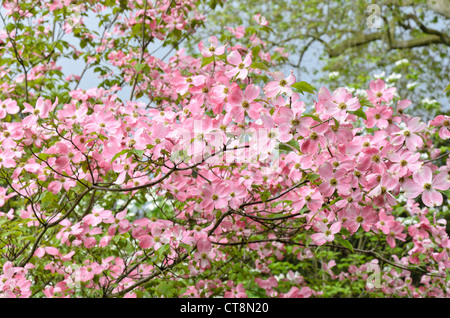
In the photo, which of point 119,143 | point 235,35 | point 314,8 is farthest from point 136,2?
point 314,8

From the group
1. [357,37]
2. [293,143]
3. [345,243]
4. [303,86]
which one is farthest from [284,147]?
[357,37]

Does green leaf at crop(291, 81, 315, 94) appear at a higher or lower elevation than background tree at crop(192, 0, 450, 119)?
lower

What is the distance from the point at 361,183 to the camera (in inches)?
50.7

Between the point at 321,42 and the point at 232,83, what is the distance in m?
6.57

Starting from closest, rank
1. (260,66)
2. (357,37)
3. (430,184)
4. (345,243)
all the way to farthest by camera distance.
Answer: (260,66) → (430,184) → (345,243) → (357,37)

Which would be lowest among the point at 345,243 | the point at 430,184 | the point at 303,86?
the point at 345,243

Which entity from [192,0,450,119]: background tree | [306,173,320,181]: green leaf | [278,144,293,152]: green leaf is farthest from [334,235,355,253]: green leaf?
[192,0,450,119]: background tree

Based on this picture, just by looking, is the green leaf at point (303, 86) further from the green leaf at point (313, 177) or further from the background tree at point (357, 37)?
the background tree at point (357, 37)

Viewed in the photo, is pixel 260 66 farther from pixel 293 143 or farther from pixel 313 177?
pixel 313 177

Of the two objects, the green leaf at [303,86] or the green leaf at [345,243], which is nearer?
the green leaf at [303,86]

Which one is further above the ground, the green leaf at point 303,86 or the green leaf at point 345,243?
the green leaf at point 303,86

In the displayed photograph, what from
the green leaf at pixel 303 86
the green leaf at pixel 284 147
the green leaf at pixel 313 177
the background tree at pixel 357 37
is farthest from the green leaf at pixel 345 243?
the background tree at pixel 357 37

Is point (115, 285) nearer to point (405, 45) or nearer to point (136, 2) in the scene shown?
point (136, 2)

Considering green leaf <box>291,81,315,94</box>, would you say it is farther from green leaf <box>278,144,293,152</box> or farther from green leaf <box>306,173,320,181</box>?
green leaf <box>306,173,320,181</box>
